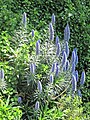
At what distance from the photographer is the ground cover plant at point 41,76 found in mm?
3993

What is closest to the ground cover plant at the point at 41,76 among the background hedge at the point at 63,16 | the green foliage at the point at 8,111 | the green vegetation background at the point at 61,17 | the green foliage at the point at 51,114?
the green foliage at the point at 51,114

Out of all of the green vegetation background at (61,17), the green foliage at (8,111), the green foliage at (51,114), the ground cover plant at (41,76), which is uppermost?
the green vegetation background at (61,17)

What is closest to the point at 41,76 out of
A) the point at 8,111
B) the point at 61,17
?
the point at 8,111

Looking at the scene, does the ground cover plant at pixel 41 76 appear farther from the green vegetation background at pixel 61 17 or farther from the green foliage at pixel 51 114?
the green vegetation background at pixel 61 17

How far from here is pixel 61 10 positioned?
5727 millimetres

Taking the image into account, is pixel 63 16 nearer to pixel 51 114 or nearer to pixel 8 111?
pixel 51 114

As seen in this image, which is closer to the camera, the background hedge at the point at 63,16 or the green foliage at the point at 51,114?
the green foliage at the point at 51,114

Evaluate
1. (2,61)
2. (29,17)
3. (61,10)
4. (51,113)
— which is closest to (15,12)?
(29,17)

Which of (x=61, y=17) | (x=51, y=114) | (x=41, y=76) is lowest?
(x=51, y=114)

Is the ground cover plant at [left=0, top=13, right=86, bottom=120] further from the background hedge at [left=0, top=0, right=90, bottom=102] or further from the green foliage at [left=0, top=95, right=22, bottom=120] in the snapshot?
the background hedge at [left=0, top=0, right=90, bottom=102]

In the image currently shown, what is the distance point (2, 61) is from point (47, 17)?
1501 millimetres

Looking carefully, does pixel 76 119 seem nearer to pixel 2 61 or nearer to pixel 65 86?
pixel 65 86

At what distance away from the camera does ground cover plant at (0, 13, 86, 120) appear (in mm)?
3993

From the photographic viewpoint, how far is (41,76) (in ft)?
13.6
